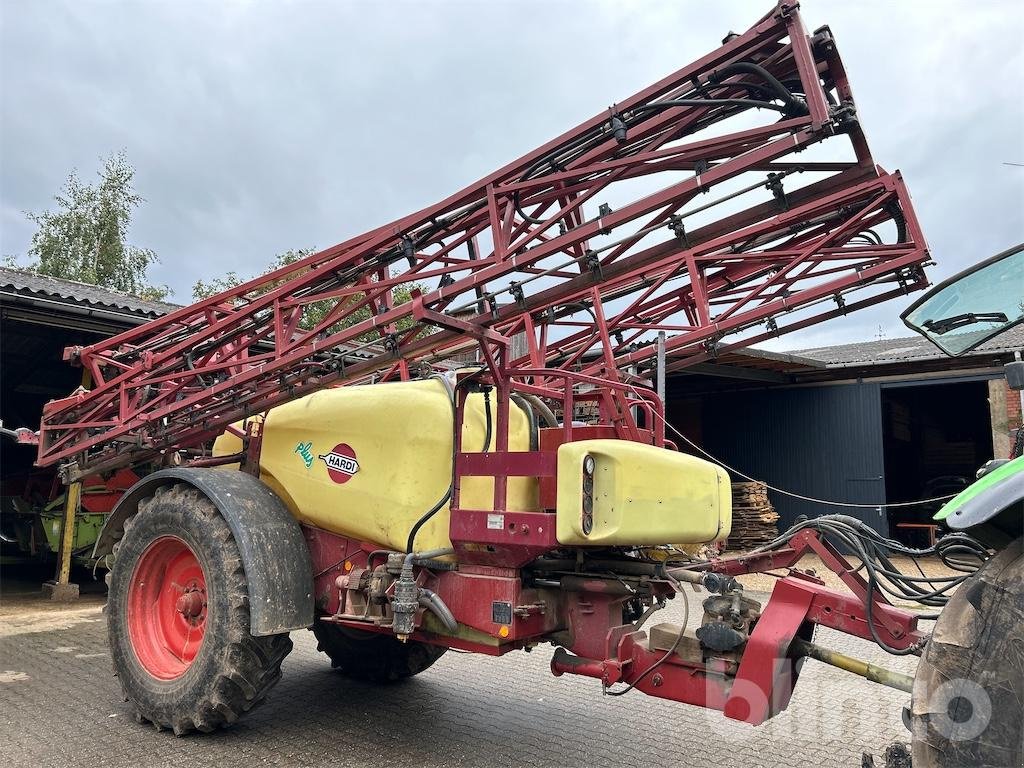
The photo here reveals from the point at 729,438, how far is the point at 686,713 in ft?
39.7

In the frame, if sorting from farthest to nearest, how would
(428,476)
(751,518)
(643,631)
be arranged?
(751,518) < (428,476) < (643,631)

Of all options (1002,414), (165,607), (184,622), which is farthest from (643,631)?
(1002,414)

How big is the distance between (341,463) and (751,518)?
11.0m

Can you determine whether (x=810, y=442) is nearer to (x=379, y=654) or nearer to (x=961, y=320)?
(x=379, y=654)

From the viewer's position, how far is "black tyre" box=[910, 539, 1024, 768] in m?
1.89

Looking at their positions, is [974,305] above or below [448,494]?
above

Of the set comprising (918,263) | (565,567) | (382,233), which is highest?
(918,263)

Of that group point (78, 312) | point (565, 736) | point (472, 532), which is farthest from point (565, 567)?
point (78, 312)

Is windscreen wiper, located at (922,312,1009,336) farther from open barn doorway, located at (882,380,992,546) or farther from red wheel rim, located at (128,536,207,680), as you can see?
open barn doorway, located at (882,380,992,546)

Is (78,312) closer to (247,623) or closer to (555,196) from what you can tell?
(247,623)

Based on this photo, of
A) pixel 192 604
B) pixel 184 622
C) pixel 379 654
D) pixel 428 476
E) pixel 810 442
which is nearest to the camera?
pixel 428 476

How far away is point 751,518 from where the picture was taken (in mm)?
13516

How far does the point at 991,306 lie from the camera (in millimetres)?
2805

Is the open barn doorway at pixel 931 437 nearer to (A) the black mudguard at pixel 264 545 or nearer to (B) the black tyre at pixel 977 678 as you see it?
(A) the black mudguard at pixel 264 545
